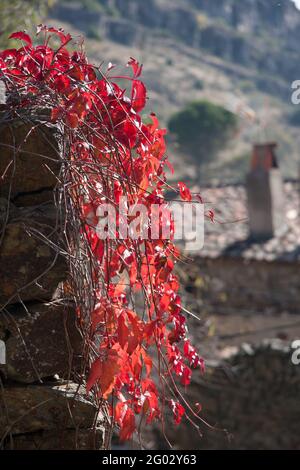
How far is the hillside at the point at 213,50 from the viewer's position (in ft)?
164

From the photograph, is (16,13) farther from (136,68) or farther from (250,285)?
(250,285)

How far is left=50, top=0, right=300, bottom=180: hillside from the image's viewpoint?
49.9 metres

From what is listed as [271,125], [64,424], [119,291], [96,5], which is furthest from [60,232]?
[96,5]

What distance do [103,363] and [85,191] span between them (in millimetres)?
470

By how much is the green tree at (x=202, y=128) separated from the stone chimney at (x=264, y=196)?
26.8 metres

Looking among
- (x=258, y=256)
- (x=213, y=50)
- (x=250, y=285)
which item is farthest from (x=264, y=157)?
(x=213, y=50)

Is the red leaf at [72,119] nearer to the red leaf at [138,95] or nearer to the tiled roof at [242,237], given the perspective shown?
the red leaf at [138,95]

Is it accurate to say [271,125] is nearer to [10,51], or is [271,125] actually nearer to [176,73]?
[176,73]

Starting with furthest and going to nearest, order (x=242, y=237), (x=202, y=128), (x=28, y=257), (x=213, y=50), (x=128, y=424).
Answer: (x=213, y=50) → (x=202, y=128) → (x=242, y=237) → (x=128, y=424) → (x=28, y=257)

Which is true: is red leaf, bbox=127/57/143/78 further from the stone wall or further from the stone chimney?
the stone chimney

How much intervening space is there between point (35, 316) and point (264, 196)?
12484 millimetres

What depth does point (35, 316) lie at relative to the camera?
7.09 ft

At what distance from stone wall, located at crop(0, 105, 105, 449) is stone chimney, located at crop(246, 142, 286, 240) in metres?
A: 12.2

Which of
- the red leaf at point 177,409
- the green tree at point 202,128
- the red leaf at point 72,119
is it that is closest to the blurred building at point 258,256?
the red leaf at point 177,409
